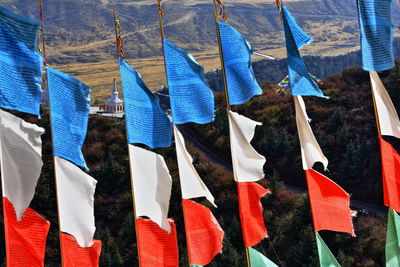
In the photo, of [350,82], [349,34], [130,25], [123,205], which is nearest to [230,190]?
[123,205]

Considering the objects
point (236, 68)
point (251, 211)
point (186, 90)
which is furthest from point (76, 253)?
point (236, 68)

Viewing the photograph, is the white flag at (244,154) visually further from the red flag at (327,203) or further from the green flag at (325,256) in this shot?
the green flag at (325,256)

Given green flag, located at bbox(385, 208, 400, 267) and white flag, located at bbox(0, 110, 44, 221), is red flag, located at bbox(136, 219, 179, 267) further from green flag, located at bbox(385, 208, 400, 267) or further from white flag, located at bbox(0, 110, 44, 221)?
green flag, located at bbox(385, 208, 400, 267)

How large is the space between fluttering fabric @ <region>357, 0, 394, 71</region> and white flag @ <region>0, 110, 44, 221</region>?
6831 mm

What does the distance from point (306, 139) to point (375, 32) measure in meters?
2.61

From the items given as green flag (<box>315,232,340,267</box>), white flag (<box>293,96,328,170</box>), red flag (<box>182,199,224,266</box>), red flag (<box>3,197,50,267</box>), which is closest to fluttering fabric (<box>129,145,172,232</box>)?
red flag (<box>182,199,224,266</box>)

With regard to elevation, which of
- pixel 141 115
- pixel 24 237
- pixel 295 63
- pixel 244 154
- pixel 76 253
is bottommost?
pixel 76 253

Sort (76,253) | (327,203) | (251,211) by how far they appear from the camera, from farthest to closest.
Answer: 1. (327,203)
2. (251,211)
3. (76,253)

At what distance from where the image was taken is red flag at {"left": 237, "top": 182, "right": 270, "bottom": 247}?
14.6m

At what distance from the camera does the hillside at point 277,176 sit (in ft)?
81.0

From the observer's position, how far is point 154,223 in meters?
14.1

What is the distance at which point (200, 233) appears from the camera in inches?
563

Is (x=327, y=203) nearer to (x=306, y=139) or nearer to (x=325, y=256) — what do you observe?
(x=325, y=256)

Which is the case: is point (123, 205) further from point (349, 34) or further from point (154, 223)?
point (349, 34)
